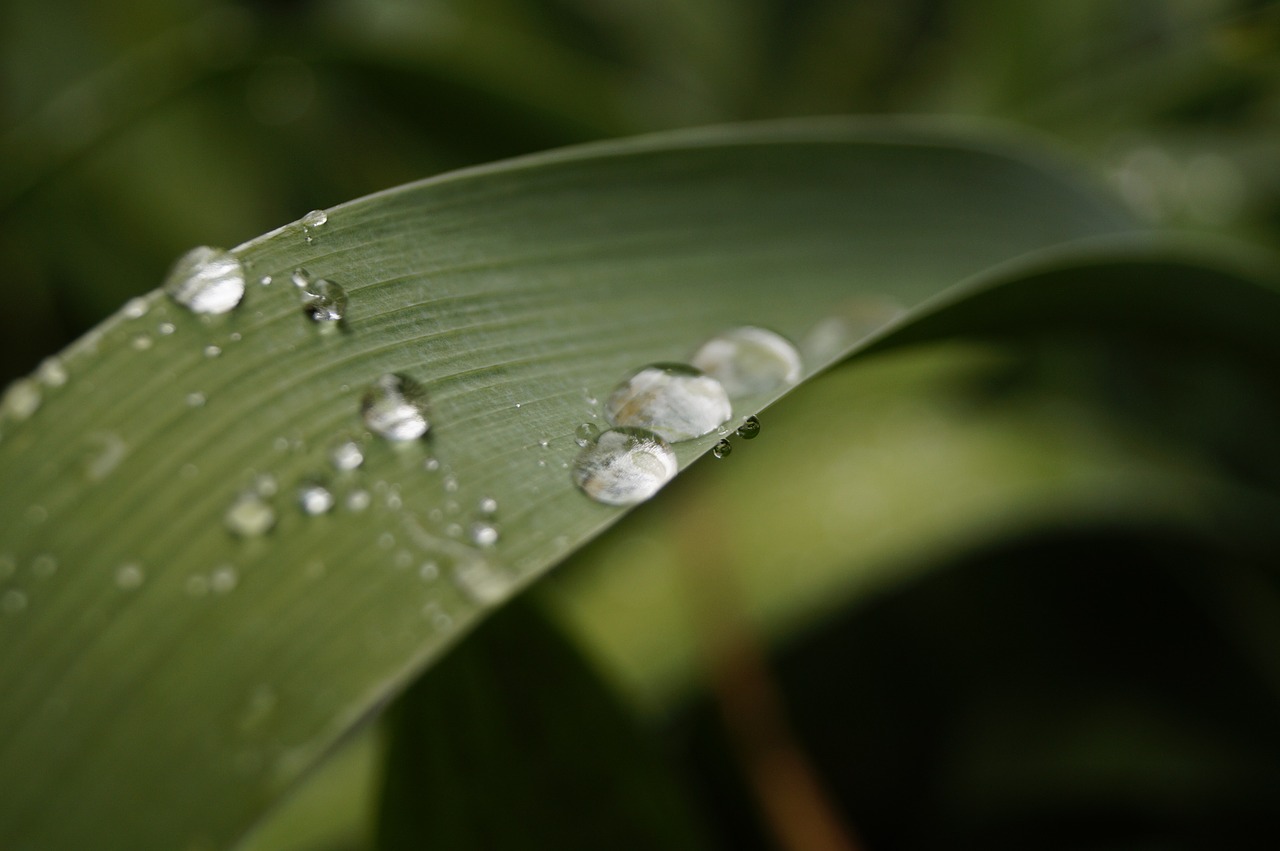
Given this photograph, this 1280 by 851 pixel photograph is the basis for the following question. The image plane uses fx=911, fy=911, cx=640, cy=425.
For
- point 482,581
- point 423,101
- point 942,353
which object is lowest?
point 482,581

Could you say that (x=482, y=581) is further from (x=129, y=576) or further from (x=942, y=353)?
(x=942, y=353)

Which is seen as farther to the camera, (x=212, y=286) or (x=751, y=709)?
(x=751, y=709)

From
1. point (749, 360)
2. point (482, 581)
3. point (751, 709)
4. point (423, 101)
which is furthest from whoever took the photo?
point (423, 101)

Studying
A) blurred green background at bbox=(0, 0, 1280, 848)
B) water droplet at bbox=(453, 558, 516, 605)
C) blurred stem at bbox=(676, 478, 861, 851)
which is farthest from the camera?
blurred green background at bbox=(0, 0, 1280, 848)

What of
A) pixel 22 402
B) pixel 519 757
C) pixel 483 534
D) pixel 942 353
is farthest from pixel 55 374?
pixel 942 353

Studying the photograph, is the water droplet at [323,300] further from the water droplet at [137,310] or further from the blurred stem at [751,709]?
the blurred stem at [751,709]

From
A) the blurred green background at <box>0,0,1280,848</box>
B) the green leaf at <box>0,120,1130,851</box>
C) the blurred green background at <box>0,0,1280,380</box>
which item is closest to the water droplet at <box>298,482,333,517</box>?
the green leaf at <box>0,120,1130,851</box>

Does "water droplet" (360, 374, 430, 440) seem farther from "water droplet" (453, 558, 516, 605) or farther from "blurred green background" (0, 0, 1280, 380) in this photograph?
"blurred green background" (0, 0, 1280, 380)
